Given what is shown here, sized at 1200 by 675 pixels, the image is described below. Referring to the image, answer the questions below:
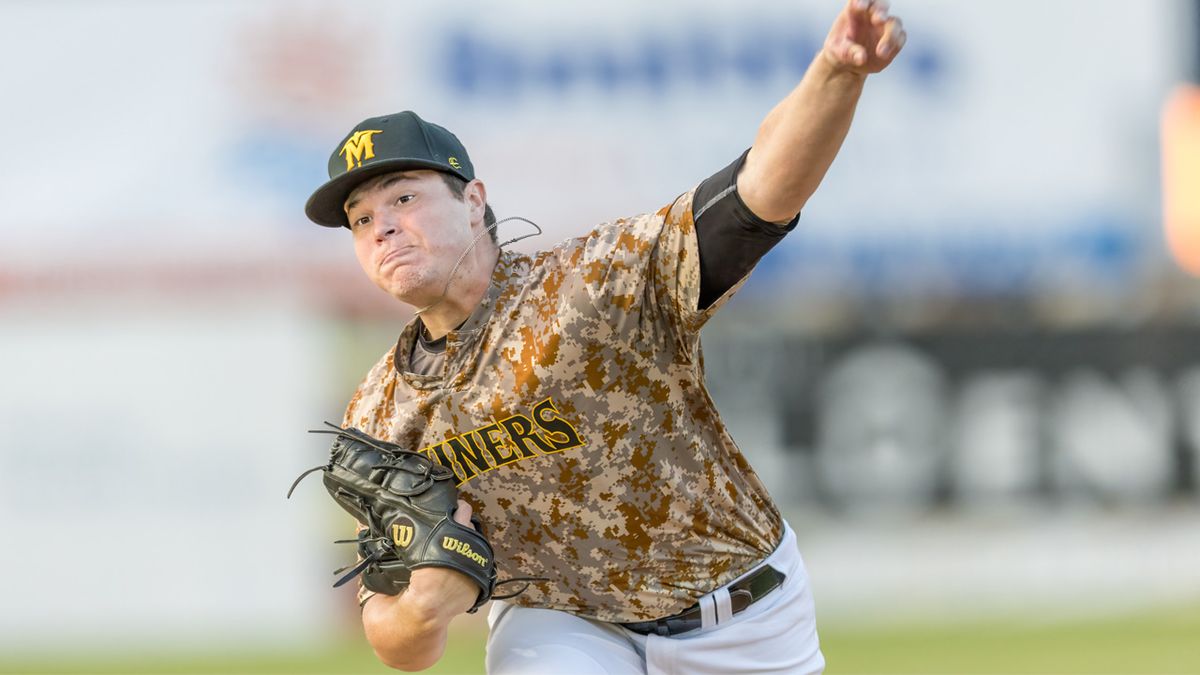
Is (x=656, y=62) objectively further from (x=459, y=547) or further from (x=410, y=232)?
(x=459, y=547)

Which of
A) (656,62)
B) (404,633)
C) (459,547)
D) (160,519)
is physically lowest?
(404,633)

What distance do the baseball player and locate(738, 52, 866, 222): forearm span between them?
18 centimetres

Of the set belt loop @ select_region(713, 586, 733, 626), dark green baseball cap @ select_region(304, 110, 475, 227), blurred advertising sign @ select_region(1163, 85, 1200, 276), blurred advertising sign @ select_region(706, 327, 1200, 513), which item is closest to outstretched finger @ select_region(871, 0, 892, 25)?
dark green baseball cap @ select_region(304, 110, 475, 227)

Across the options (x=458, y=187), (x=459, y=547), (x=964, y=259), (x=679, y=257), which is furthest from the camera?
(x=964, y=259)

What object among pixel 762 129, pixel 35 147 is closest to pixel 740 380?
pixel 35 147

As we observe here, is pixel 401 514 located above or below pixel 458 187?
below

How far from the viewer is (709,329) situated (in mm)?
8398

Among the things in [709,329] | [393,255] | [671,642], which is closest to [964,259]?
[709,329]

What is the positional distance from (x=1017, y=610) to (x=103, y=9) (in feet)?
21.2

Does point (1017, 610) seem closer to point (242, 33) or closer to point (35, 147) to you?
point (242, 33)

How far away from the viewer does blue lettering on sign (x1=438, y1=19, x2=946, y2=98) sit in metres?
8.71

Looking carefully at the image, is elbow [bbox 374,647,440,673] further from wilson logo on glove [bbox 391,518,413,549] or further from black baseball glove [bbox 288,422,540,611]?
wilson logo on glove [bbox 391,518,413,549]

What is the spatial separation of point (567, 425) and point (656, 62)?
599 centimetres

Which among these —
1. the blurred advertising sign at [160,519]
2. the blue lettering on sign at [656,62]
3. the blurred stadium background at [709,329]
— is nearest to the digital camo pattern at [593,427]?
the blurred stadium background at [709,329]
